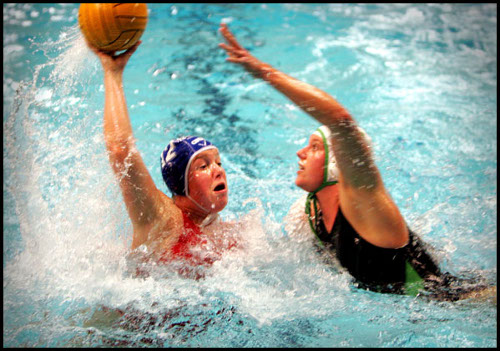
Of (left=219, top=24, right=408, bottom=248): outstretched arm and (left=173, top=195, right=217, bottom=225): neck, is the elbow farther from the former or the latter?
(left=219, top=24, right=408, bottom=248): outstretched arm

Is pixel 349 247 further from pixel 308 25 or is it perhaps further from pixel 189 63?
pixel 308 25

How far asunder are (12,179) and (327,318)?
192 cm

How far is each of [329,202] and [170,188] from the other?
84 cm

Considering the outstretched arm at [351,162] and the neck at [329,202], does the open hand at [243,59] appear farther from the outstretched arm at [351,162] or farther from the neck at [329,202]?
the neck at [329,202]

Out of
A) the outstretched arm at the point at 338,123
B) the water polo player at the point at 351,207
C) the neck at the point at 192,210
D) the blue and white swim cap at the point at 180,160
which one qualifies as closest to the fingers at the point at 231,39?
the water polo player at the point at 351,207

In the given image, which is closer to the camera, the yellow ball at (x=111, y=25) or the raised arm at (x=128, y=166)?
the raised arm at (x=128, y=166)

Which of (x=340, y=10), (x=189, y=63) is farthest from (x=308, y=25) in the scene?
(x=189, y=63)

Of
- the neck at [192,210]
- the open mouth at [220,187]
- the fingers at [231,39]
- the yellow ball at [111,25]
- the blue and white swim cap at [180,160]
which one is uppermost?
the yellow ball at [111,25]

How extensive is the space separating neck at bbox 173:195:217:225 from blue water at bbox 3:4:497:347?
0.25 metres

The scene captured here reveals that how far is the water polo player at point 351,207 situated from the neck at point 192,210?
0.55 meters

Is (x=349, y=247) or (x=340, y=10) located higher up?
(x=349, y=247)

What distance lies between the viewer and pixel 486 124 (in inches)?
187

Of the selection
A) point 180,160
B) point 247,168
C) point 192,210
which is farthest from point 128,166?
point 247,168

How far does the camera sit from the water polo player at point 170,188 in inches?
89.8
